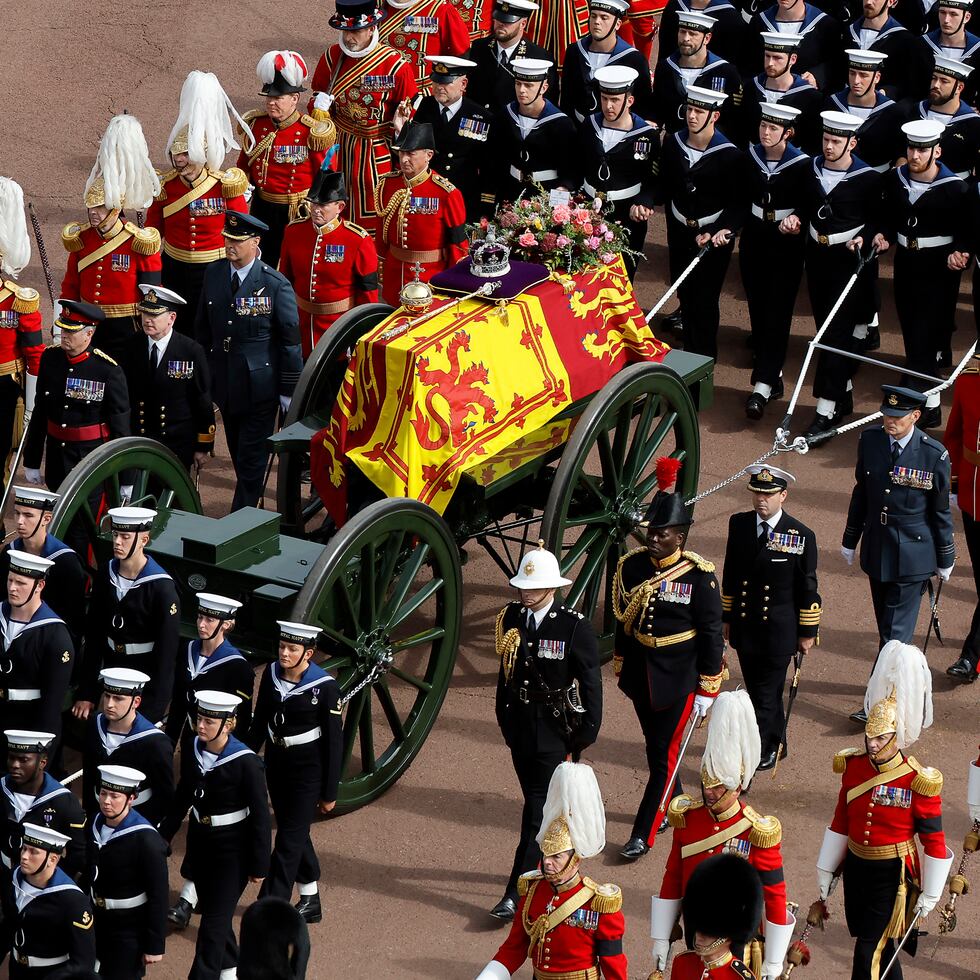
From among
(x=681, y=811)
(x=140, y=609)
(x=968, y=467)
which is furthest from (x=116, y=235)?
(x=681, y=811)

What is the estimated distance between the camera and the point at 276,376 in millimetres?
11164

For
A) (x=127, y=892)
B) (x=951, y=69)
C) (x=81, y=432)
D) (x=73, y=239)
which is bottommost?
(x=127, y=892)

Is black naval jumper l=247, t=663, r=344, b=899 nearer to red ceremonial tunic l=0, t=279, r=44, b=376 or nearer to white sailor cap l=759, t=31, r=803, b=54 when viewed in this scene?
red ceremonial tunic l=0, t=279, r=44, b=376

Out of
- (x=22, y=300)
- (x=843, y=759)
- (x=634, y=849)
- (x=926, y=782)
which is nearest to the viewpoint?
(x=926, y=782)

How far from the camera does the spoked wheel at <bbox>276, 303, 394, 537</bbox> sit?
10.2m

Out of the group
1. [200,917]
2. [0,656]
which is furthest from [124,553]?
[200,917]

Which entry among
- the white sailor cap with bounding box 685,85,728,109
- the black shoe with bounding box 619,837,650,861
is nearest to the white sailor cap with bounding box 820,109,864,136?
the white sailor cap with bounding box 685,85,728,109

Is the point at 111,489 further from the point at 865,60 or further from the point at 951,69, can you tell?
the point at 951,69

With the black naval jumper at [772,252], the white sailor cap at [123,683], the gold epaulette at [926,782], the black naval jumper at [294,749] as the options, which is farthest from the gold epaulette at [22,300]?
the gold epaulette at [926,782]

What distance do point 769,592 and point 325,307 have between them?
341 cm

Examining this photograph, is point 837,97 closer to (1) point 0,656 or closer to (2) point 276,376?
(2) point 276,376

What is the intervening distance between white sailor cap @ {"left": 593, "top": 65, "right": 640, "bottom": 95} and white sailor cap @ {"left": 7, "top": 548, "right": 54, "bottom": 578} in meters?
5.20

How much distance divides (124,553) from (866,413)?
5.35 metres

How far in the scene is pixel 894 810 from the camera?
776 cm
